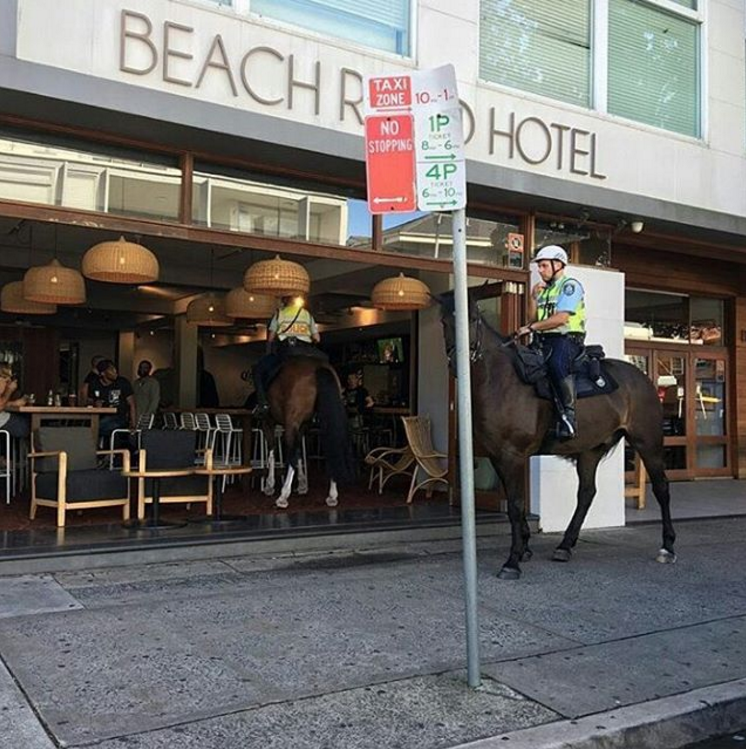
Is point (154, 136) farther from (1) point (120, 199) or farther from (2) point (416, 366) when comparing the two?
(2) point (416, 366)

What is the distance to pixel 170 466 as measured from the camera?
7.55m

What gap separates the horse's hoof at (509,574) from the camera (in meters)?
6.42

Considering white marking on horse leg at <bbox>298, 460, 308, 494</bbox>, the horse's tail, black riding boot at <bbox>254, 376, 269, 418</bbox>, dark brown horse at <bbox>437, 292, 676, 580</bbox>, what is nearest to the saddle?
dark brown horse at <bbox>437, 292, 676, 580</bbox>

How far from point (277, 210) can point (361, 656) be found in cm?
424

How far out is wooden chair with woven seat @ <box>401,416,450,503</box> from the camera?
9.72m

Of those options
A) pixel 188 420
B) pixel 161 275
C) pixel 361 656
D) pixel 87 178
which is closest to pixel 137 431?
pixel 188 420

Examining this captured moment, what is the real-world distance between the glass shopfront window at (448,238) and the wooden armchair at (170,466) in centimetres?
270

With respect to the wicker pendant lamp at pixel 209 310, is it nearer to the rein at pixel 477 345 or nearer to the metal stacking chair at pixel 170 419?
the metal stacking chair at pixel 170 419

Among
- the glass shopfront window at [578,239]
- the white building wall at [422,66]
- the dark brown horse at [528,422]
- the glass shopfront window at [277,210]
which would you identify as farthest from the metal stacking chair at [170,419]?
the dark brown horse at [528,422]

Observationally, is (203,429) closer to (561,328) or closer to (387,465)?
(387,465)

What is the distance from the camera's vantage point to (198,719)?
362 cm

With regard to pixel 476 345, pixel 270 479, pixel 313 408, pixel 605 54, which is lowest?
pixel 270 479

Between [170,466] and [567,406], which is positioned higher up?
[567,406]

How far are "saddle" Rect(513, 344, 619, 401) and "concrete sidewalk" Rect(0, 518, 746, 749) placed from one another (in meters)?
1.52
